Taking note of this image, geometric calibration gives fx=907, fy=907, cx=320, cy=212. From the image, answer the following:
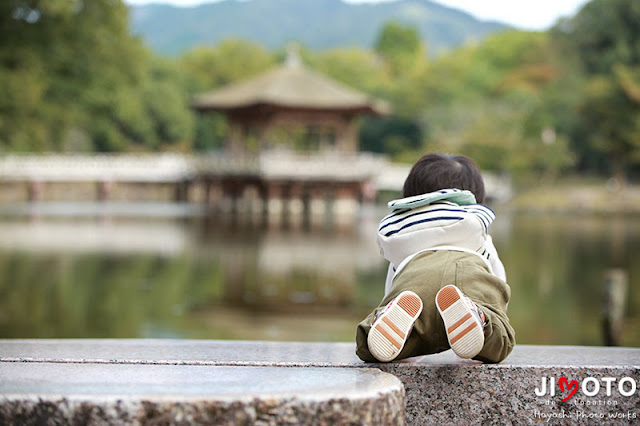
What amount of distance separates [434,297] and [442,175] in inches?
18.1

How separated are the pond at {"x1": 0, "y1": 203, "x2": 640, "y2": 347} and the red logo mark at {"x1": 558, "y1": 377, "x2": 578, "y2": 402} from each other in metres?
5.13

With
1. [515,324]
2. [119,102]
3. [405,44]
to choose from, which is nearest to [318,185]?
[119,102]

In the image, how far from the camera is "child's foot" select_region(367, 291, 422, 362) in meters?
2.32

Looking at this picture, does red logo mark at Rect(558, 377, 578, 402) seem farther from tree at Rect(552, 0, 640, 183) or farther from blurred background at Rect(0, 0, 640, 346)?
tree at Rect(552, 0, 640, 183)

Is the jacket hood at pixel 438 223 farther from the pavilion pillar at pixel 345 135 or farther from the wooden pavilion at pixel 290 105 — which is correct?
the pavilion pillar at pixel 345 135

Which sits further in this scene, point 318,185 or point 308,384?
point 318,185

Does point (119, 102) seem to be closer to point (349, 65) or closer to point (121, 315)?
point (121, 315)

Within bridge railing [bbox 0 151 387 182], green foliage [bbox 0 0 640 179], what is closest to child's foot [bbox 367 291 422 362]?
green foliage [bbox 0 0 640 179]

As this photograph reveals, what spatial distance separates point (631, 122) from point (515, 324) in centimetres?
2596

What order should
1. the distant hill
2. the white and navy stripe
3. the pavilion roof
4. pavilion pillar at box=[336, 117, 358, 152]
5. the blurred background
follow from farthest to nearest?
the distant hill, pavilion pillar at box=[336, 117, 358, 152], the pavilion roof, the blurred background, the white and navy stripe

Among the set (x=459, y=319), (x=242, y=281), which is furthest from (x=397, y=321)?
(x=242, y=281)

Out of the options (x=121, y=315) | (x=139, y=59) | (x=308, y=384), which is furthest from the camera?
(x=139, y=59)

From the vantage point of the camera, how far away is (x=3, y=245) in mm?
15094

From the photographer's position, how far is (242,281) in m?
11.4
